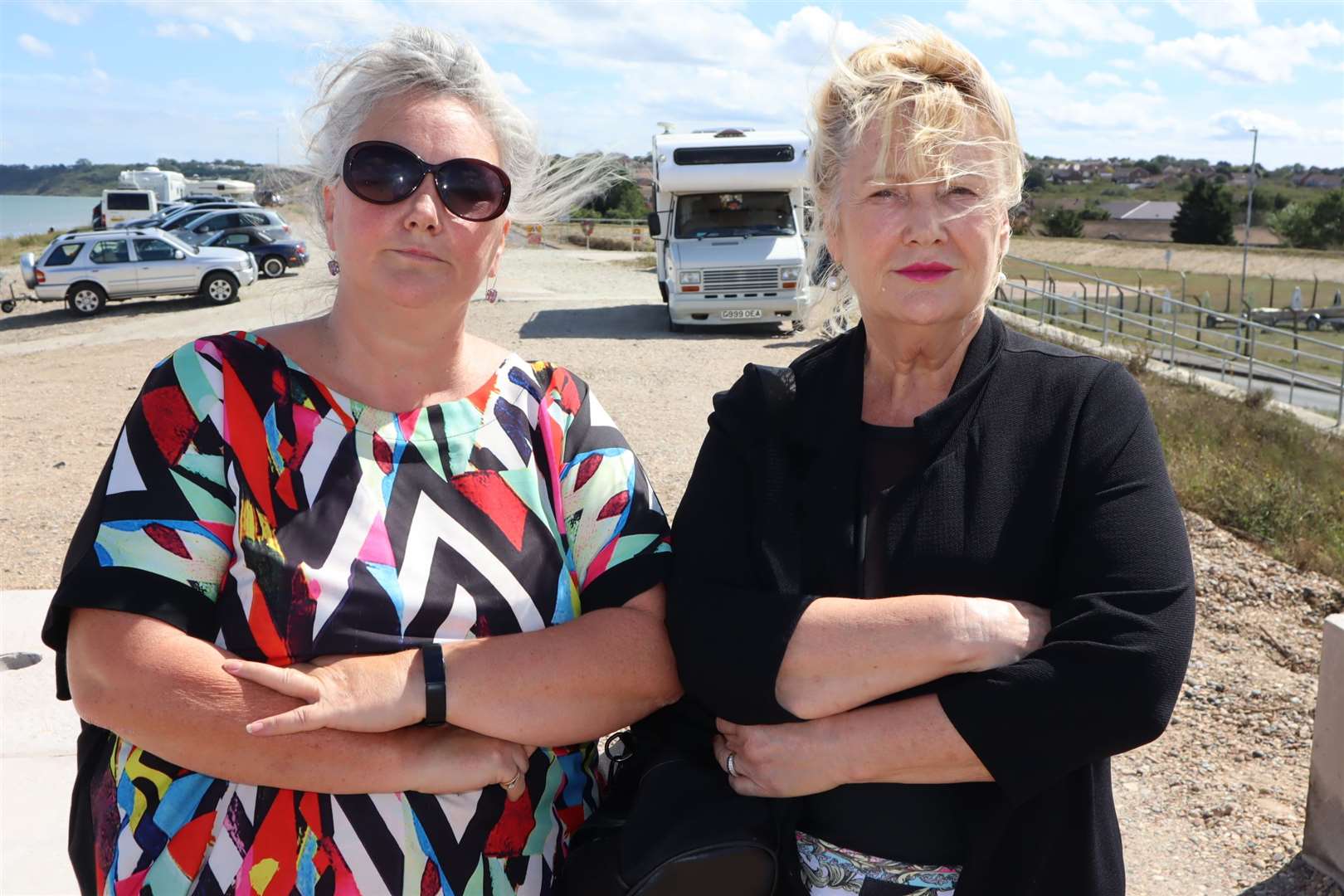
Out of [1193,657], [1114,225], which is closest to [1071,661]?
[1193,657]

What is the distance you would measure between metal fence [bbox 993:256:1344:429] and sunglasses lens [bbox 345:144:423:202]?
4.33 feet

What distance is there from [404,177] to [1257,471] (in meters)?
9.60

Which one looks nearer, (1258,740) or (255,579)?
(255,579)

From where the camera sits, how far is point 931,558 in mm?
1700

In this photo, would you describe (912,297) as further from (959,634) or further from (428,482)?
(428,482)

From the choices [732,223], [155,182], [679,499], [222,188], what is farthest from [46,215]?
[679,499]

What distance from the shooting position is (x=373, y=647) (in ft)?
5.65

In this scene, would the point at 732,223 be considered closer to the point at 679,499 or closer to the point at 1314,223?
the point at 679,499

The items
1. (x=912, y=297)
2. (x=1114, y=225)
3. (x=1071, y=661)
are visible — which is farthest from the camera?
(x=1114, y=225)

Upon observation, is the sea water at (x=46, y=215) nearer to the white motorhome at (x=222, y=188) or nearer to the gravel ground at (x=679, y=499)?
the white motorhome at (x=222, y=188)

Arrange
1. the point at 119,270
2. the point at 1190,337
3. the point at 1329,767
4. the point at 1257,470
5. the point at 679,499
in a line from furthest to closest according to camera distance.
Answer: the point at 1190,337 → the point at 119,270 → the point at 1257,470 → the point at 679,499 → the point at 1329,767

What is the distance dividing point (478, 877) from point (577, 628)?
425mm

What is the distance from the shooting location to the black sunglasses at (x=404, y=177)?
187 centimetres

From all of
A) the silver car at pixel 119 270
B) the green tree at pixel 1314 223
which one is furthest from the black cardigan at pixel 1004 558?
the green tree at pixel 1314 223
